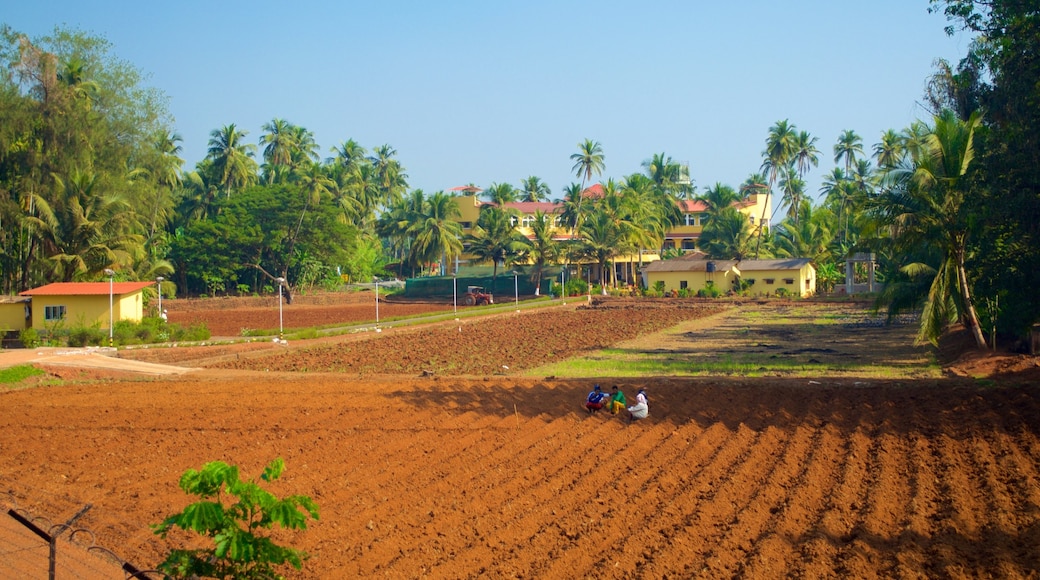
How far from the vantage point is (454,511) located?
30.9 feet

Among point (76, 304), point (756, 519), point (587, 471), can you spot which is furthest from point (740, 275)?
point (756, 519)

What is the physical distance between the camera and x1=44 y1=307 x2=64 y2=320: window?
2947cm

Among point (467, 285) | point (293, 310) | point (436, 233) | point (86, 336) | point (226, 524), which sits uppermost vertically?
point (436, 233)

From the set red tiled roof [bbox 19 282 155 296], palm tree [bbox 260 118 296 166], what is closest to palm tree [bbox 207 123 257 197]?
palm tree [bbox 260 118 296 166]

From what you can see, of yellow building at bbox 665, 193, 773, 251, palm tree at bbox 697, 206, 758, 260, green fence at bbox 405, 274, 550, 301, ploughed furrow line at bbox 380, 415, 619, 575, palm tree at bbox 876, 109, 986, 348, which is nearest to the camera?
ploughed furrow line at bbox 380, 415, 619, 575

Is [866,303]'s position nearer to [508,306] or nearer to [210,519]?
[508,306]

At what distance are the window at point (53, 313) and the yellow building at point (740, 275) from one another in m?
41.7

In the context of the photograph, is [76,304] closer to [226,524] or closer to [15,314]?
[15,314]

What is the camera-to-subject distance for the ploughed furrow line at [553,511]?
786 cm

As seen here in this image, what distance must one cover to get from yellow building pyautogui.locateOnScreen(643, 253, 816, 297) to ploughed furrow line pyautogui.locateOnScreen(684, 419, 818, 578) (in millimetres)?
47290

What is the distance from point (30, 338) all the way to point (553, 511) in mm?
24098

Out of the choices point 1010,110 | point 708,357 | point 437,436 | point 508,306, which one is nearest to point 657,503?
point 437,436

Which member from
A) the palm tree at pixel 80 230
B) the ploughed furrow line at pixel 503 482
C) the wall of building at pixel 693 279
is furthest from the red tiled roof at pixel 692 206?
the ploughed furrow line at pixel 503 482

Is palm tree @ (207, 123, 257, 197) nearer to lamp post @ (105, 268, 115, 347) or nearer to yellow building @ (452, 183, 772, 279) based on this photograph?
yellow building @ (452, 183, 772, 279)
